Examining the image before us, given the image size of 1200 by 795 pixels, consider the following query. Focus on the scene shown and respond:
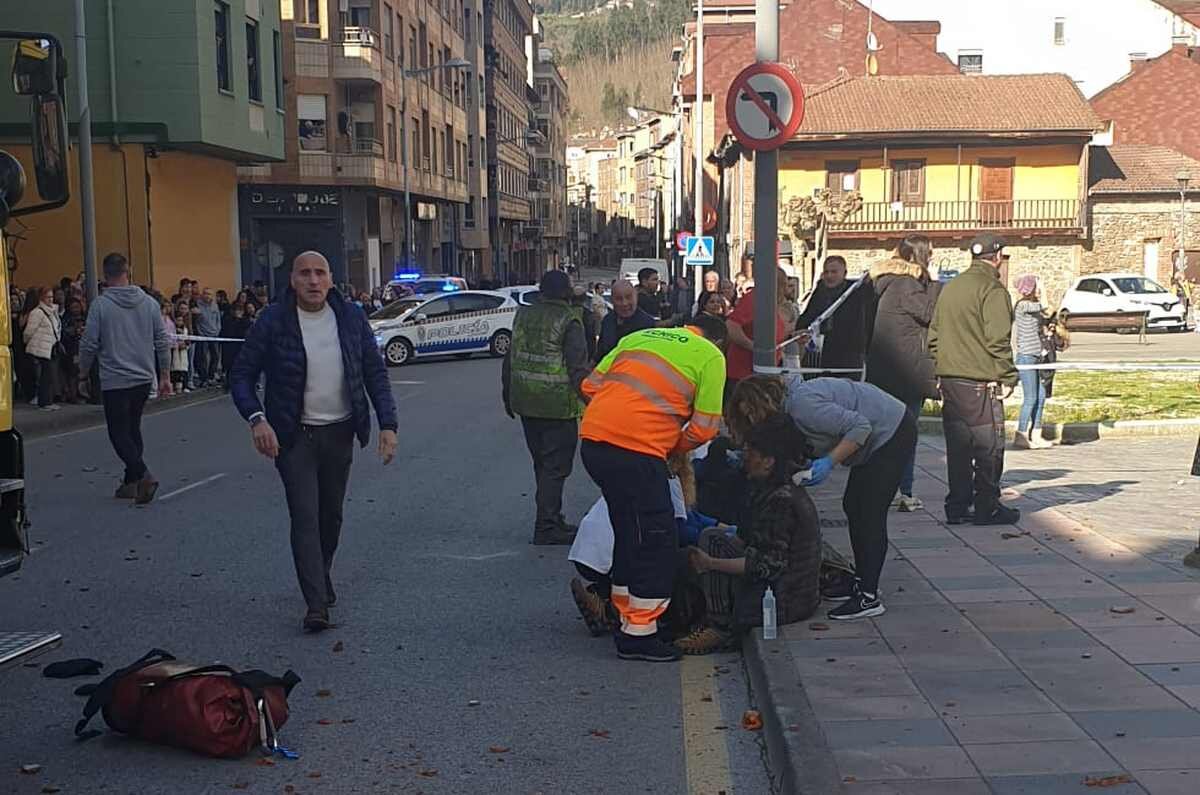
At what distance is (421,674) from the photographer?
6531 mm

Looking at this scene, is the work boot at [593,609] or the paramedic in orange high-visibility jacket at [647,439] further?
the work boot at [593,609]

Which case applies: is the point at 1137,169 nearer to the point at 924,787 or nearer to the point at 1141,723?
the point at 1141,723

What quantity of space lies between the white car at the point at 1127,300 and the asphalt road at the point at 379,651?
31448 millimetres

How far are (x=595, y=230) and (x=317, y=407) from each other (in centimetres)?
18482

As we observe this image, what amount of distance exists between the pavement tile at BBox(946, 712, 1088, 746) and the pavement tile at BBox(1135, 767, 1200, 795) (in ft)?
1.48

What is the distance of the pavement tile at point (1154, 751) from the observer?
471cm

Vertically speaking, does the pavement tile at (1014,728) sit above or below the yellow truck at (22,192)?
below

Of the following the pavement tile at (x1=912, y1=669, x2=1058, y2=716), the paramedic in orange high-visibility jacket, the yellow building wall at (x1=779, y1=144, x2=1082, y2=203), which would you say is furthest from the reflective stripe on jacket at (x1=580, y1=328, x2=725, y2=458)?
the yellow building wall at (x1=779, y1=144, x2=1082, y2=203)

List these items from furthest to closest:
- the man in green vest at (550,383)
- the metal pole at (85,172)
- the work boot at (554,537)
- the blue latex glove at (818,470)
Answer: the metal pole at (85,172) → the work boot at (554,537) → the man in green vest at (550,383) → the blue latex glove at (818,470)

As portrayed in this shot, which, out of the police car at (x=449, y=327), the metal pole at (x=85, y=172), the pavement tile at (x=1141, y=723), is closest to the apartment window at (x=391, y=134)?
the police car at (x=449, y=327)

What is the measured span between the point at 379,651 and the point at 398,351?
24.8 metres

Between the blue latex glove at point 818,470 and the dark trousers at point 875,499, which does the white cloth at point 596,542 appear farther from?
the dark trousers at point 875,499

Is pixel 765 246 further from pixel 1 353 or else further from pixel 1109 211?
pixel 1109 211

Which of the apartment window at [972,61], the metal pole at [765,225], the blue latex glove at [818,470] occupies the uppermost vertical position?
the apartment window at [972,61]
